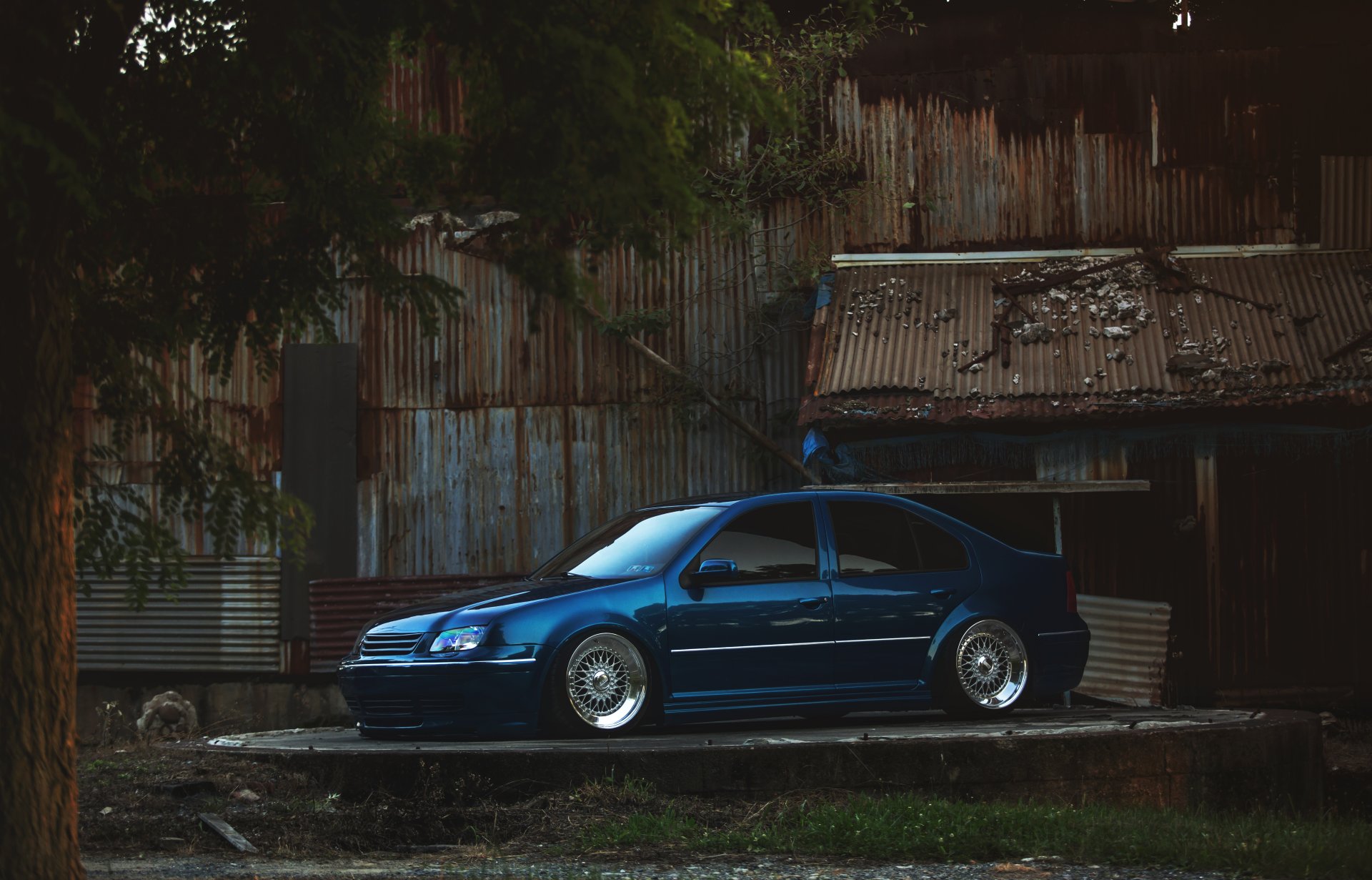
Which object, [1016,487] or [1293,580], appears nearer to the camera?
[1016,487]

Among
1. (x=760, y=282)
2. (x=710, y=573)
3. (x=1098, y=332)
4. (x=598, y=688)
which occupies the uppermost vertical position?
(x=760, y=282)

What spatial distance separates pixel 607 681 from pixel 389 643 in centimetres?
140

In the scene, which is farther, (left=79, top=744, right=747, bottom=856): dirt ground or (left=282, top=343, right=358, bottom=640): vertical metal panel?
(left=282, top=343, right=358, bottom=640): vertical metal panel

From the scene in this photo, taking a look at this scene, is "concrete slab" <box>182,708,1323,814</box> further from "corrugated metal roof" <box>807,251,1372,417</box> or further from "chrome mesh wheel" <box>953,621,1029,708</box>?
"corrugated metal roof" <box>807,251,1372,417</box>

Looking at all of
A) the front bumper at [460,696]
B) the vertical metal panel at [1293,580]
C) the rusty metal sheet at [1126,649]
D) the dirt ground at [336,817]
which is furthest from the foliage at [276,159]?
the vertical metal panel at [1293,580]

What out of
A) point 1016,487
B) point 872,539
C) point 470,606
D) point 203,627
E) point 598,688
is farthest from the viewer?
point 203,627

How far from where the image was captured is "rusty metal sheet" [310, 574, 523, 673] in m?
16.4

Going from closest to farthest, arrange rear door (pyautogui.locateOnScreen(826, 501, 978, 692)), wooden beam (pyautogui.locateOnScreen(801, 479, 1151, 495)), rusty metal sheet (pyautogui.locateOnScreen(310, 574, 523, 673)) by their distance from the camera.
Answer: rear door (pyautogui.locateOnScreen(826, 501, 978, 692)) → wooden beam (pyautogui.locateOnScreen(801, 479, 1151, 495)) → rusty metal sheet (pyautogui.locateOnScreen(310, 574, 523, 673))

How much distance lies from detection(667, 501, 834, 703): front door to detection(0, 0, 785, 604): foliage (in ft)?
11.0

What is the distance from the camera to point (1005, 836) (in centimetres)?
803

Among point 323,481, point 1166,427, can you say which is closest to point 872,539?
point 1166,427

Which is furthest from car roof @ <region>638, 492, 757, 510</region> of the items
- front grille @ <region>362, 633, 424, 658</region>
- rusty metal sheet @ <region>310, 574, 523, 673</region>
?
rusty metal sheet @ <region>310, 574, 523, 673</region>

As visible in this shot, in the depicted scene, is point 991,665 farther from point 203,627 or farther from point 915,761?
point 203,627

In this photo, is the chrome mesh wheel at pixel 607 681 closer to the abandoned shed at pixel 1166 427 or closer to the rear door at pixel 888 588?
the rear door at pixel 888 588
